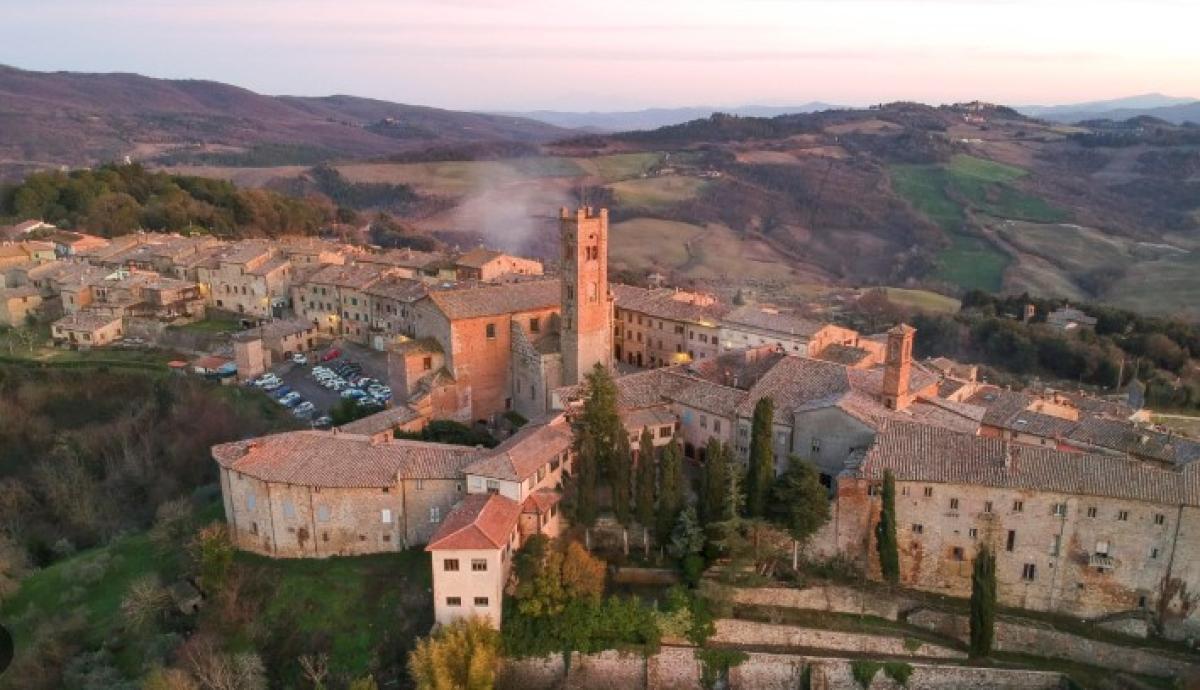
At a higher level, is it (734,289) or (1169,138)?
(1169,138)

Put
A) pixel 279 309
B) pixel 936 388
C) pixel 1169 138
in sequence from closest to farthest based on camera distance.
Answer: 1. pixel 936 388
2. pixel 279 309
3. pixel 1169 138

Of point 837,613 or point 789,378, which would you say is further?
point 789,378

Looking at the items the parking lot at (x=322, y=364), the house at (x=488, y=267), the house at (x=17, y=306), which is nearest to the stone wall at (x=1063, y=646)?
the parking lot at (x=322, y=364)

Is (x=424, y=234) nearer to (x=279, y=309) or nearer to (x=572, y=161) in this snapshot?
(x=279, y=309)

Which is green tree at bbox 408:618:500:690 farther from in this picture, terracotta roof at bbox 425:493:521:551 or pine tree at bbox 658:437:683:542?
pine tree at bbox 658:437:683:542

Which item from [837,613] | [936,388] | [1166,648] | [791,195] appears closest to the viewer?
[1166,648]

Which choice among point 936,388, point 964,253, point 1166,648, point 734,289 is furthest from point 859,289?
point 1166,648

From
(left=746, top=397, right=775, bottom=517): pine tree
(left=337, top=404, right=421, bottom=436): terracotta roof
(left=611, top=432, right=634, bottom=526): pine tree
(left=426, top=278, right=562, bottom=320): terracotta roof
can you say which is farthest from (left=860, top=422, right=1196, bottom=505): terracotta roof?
(left=426, top=278, right=562, bottom=320): terracotta roof
